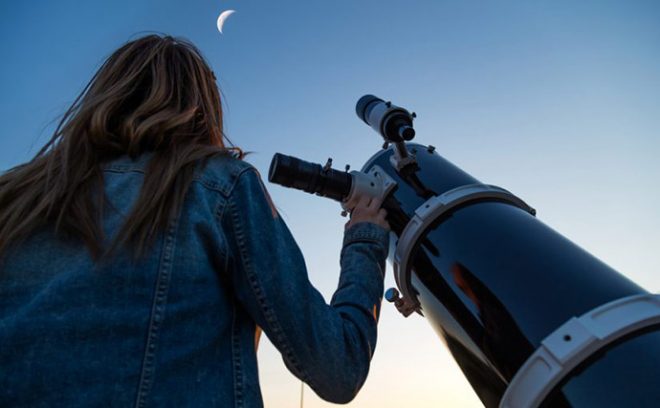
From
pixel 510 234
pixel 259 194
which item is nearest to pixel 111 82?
pixel 259 194

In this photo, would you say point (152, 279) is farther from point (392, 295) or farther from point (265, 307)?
point (392, 295)

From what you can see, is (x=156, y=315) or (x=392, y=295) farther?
(x=392, y=295)

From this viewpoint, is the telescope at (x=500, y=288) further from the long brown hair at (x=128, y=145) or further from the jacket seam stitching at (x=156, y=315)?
the jacket seam stitching at (x=156, y=315)

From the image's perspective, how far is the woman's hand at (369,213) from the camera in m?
1.68

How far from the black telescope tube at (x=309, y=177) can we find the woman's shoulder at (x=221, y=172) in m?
0.78

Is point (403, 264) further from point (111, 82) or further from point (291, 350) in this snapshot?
point (111, 82)

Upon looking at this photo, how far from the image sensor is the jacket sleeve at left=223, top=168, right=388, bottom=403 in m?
1.08

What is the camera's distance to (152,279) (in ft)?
3.32

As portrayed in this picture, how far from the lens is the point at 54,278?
993 millimetres

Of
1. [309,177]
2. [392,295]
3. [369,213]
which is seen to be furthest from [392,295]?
[309,177]

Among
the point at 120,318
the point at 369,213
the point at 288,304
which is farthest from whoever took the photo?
the point at 369,213

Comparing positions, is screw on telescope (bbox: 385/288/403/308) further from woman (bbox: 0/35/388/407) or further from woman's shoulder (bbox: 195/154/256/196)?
woman's shoulder (bbox: 195/154/256/196)

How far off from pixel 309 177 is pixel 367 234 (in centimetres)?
54

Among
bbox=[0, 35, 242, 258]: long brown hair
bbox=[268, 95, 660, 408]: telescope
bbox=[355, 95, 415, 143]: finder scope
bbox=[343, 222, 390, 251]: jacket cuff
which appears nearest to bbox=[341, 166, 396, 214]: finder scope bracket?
bbox=[268, 95, 660, 408]: telescope
